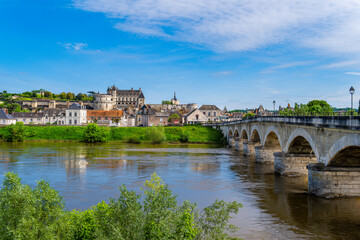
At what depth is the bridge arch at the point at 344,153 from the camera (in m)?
18.8

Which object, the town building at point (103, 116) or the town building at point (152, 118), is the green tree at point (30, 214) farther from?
the town building at point (103, 116)

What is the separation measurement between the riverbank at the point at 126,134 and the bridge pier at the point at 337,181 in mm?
55594

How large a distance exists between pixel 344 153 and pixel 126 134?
2530 inches

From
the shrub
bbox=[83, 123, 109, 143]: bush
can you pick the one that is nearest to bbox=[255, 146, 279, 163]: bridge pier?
the shrub

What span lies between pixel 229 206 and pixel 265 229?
6.75 m

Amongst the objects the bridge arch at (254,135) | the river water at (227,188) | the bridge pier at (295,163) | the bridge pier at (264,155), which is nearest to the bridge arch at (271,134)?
the bridge pier at (264,155)

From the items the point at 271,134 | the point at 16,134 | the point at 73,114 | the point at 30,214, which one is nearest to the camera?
the point at 30,214

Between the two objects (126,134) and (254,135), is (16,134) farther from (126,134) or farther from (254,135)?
(254,135)

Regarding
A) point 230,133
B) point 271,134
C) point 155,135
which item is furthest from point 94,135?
point 271,134

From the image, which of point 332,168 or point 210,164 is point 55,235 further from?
point 210,164

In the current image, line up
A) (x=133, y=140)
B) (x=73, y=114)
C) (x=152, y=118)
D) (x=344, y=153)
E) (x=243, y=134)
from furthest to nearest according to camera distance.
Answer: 1. (x=152, y=118)
2. (x=73, y=114)
3. (x=133, y=140)
4. (x=243, y=134)
5. (x=344, y=153)

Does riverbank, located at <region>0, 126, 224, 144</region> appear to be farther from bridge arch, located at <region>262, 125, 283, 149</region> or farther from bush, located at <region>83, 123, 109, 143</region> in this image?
bridge arch, located at <region>262, 125, 283, 149</region>

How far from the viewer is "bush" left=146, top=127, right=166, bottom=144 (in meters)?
74.8

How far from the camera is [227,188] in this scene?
26594mm
